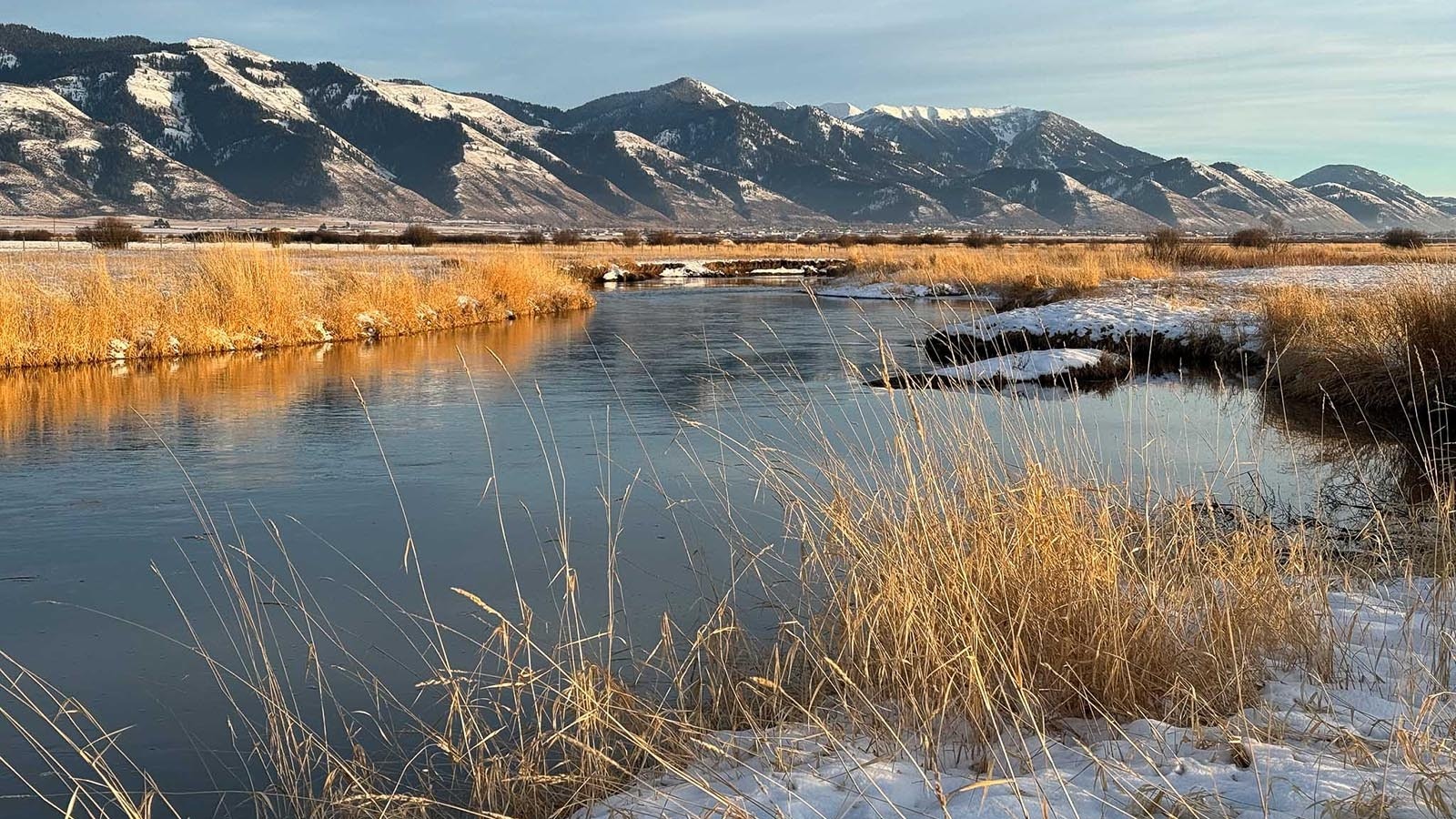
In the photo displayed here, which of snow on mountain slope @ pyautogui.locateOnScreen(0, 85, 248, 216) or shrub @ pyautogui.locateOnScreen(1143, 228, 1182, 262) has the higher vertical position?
snow on mountain slope @ pyautogui.locateOnScreen(0, 85, 248, 216)

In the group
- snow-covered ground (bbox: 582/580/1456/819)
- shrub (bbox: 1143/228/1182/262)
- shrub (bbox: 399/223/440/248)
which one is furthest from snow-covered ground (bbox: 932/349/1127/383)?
shrub (bbox: 399/223/440/248)

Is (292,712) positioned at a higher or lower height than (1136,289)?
lower

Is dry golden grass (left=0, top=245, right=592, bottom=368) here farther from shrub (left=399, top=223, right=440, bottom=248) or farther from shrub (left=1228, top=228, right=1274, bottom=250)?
shrub (left=399, top=223, right=440, bottom=248)

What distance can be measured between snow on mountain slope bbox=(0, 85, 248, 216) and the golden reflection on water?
13052 cm

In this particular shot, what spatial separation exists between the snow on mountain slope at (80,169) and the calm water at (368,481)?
135275 millimetres

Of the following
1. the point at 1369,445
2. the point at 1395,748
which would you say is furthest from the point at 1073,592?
the point at 1369,445

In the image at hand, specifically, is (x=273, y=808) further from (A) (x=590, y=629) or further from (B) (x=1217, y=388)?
(B) (x=1217, y=388)

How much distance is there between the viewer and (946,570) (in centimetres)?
378

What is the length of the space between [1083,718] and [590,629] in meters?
2.33

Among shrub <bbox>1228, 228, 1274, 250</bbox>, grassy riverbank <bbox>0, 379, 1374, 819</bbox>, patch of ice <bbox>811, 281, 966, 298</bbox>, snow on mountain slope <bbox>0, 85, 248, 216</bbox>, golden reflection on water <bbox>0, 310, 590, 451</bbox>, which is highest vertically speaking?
snow on mountain slope <bbox>0, 85, 248, 216</bbox>

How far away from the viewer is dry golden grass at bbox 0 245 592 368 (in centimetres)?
1479

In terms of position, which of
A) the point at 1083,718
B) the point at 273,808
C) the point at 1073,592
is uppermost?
the point at 1073,592

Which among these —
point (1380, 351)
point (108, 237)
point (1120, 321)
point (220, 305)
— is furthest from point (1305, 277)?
point (108, 237)

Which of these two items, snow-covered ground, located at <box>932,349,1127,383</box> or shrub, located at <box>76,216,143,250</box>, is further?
shrub, located at <box>76,216,143,250</box>
